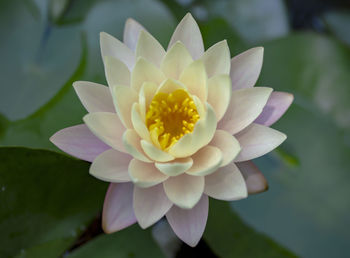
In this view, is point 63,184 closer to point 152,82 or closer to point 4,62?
point 152,82

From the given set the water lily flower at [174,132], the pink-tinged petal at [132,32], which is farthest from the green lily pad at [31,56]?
the water lily flower at [174,132]

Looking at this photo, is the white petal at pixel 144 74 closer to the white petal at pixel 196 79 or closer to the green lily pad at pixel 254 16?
the white petal at pixel 196 79

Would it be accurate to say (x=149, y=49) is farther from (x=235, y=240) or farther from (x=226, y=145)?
(x=235, y=240)

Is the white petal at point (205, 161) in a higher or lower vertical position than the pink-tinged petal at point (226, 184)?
higher

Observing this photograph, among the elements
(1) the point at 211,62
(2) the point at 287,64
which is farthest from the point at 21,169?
(2) the point at 287,64

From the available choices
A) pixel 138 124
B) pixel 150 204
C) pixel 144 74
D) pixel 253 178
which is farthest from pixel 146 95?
pixel 253 178

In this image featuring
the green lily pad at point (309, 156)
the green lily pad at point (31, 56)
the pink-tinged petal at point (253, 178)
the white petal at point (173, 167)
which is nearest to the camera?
the white petal at point (173, 167)
